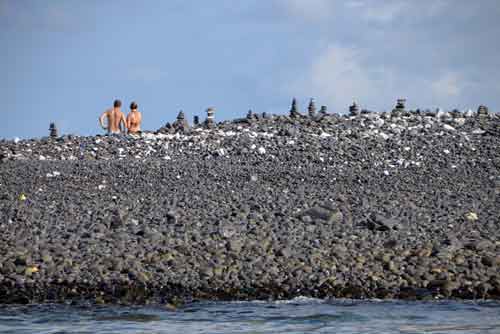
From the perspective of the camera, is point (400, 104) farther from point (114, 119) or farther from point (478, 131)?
point (114, 119)

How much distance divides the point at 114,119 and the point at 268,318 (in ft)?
49.3

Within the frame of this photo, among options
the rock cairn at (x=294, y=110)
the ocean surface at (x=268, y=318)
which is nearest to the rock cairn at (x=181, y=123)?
the rock cairn at (x=294, y=110)

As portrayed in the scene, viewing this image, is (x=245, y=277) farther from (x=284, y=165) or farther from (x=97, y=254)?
(x=284, y=165)

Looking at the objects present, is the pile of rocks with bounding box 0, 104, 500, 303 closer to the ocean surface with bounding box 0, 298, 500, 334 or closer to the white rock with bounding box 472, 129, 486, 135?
the white rock with bounding box 472, 129, 486, 135

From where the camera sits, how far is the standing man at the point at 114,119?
25.0 meters

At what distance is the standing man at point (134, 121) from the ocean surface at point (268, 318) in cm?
1395

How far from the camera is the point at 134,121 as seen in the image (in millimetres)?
25094

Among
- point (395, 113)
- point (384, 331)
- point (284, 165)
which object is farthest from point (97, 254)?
point (395, 113)

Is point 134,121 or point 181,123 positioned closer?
point 134,121

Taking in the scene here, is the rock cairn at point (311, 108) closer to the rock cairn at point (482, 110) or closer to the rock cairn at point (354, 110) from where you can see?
the rock cairn at point (354, 110)

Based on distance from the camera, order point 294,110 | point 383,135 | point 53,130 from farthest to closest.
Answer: point 53,130 < point 294,110 < point 383,135

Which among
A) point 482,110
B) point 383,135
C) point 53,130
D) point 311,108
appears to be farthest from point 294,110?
point 53,130

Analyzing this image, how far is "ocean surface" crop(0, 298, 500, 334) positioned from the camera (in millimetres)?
10250

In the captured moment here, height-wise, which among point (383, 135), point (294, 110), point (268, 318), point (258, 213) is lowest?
point (268, 318)
